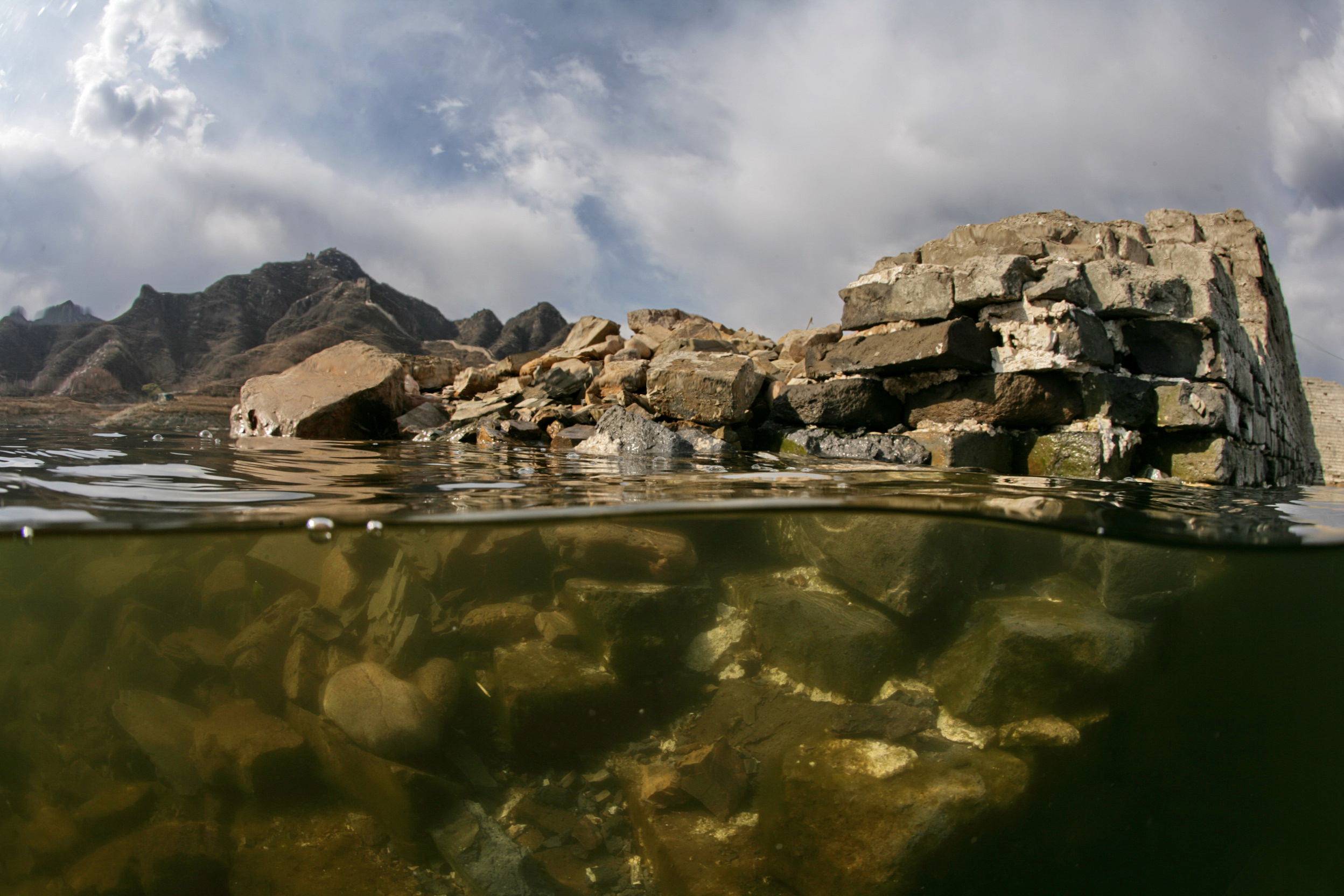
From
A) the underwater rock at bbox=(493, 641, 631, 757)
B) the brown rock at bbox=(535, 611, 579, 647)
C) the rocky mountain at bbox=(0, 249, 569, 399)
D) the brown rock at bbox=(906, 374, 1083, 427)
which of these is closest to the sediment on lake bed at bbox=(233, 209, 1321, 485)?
the brown rock at bbox=(906, 374, 1083, 427)

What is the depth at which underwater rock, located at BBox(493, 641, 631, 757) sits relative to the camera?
2.79m

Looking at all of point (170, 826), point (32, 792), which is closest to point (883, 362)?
point (170, 826)

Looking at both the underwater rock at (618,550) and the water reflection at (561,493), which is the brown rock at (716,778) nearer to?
the underwater rock at (618,550)

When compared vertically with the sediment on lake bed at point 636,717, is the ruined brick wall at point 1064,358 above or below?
above

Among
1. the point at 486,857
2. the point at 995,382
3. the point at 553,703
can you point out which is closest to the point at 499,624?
the point at 553,703

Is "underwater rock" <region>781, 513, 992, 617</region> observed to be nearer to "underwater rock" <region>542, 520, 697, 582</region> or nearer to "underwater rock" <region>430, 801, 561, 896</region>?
"underwater rock" <region>542, 520, 697, 582</region>

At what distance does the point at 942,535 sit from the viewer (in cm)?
368

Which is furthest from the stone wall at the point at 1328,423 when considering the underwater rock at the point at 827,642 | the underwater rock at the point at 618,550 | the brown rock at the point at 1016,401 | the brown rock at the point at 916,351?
the underwater rock at the point at 618,550

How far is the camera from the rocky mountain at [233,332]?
1222 cm

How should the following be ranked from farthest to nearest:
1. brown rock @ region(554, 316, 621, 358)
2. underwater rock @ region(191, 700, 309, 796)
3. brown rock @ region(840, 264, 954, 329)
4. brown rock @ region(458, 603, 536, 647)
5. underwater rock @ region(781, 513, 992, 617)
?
brown rock @ region(554, 316, 621, 358) → brown rock @ region(840, 264, 954, 329) → underwater rock @ region(781, 513, 992, 617) → brown rock @ region(458, 603, 536, 647) → underwater rock @ region(191, 700, 309, 796)

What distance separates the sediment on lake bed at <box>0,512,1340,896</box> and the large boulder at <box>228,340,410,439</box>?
4.43m

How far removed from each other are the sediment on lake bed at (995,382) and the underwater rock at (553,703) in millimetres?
2965

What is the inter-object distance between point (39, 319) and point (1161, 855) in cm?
1907

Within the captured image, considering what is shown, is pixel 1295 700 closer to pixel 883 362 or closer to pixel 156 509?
pixel 883 362
